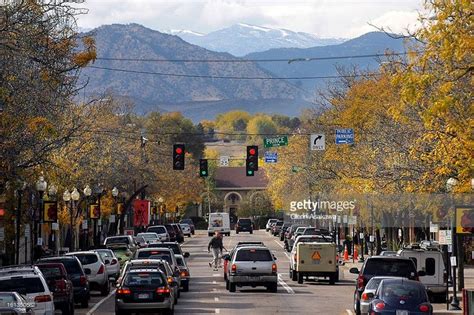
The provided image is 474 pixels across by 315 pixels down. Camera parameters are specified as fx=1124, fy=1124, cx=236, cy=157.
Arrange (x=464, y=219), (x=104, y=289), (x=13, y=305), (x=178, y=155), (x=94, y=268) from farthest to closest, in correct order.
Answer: (x=178, y=155)
(x=104, y=289)
(x=94, y=268)
(x=464, y=219)
(x=13, y=305)

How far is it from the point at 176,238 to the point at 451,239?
184 feet

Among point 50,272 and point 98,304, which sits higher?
point 50,272

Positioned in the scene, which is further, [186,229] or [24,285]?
[186,229]

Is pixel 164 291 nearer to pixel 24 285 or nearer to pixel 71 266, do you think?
pixel 24 285

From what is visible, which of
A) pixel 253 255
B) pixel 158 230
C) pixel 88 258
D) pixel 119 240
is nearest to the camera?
pixel 88 258

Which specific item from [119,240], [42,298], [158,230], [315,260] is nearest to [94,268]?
[315,260]

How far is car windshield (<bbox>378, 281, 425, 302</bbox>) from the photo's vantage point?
92.5 ft

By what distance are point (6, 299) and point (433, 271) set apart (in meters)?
18.8

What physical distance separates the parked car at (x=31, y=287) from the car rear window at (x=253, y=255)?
1482 cm

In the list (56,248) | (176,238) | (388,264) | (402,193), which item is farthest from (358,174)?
(176,238)

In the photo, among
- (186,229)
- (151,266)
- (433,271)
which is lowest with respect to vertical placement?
(433,271)

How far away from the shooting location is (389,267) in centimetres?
3584

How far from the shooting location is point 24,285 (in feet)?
93.8

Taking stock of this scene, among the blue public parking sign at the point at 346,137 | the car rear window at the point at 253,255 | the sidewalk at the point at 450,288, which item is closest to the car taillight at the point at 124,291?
the sidewalk at the point at 450,288
